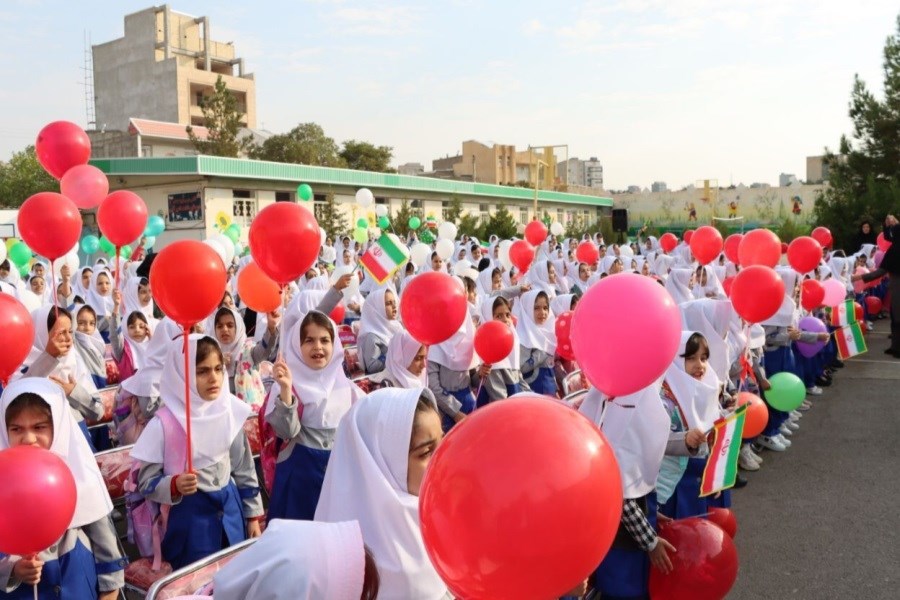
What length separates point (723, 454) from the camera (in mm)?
3217

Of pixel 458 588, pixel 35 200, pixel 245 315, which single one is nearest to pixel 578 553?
pixel 458 588

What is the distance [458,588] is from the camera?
1.53 metres

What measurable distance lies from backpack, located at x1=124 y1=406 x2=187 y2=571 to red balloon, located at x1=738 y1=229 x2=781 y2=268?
5.66 m

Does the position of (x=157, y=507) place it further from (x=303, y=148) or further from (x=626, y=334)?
(x=303, y=148)

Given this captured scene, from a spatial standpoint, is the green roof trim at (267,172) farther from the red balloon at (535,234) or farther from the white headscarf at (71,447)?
the white headscarf at (71,447)

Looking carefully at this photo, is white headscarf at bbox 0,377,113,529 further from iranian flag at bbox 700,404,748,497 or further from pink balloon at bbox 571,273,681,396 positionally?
iranian flag at bbox 700,404,748,497

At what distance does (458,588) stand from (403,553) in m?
0.45

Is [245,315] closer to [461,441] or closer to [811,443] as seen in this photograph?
[811,443]

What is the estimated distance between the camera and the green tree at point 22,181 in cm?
3891

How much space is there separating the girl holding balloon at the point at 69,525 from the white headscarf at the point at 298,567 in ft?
5.09

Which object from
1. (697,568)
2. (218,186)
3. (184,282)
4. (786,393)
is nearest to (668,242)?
(786,393)

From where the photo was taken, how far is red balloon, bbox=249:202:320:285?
4.02 meters

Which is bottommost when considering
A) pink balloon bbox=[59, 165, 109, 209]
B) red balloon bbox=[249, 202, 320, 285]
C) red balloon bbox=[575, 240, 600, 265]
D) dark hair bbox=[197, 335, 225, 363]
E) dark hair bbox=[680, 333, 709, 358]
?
dark hair bbox=[680, 333, 709, 358]

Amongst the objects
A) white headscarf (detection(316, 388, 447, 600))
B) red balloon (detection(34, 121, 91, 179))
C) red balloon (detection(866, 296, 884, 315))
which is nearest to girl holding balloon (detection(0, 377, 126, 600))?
white headscarf (detection(316, 388, 447, 600))
